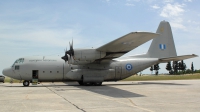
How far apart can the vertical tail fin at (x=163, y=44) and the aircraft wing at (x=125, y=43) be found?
682cm

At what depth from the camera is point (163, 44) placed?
27656 mm

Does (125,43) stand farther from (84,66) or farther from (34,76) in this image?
(34,76)

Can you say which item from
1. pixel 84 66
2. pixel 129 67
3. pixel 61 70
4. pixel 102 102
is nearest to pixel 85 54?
pixel 84 66

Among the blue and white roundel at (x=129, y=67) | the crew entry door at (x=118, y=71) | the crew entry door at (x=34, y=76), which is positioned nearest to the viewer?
the crew entry door at (x=34, y=76)

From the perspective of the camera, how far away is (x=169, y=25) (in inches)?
1104

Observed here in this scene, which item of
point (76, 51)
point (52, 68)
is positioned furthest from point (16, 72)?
point (76, 51)

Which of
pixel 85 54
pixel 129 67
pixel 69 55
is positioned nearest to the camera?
pixel 85 54

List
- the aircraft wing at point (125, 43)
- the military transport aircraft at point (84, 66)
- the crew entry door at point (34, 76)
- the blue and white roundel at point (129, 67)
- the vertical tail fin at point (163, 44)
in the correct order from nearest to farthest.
Result: the aircraft wing at point (125, 43), the military transport aircraft at point (84, 66), the crew entry door at point (34, 76), the blue and white roundel at point (129, 67), the vertical tail fin at point (163, 44)

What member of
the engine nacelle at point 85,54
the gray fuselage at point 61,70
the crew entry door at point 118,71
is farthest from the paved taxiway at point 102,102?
the crew entry door at point 118,71

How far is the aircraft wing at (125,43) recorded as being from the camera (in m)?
16.9

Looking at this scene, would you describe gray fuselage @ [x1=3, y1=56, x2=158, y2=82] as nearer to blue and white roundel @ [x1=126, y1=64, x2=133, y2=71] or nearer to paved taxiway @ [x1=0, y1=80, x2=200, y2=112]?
blue and white roundel @ [x1=126, y1=64, x2=133, y2=71]

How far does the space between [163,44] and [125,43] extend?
1003cm

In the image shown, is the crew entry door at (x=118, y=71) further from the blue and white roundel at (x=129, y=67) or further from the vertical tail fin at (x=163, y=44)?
the vertical tail fin at (x=163, y=44)

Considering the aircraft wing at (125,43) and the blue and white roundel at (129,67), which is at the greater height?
the aircraft wing at (125,43)
